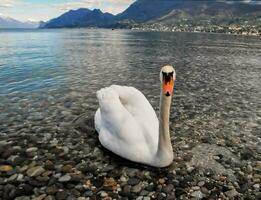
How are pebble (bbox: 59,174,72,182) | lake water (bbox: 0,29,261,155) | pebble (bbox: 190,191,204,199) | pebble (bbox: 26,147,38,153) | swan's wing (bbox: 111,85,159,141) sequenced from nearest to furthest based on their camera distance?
pebble (bbox: 190,191,204,199) < pebble (bbox: 59,174,72,182) < swan's wing (bbox: 111,85,159,141) < pebble (bbox: 26,147,38,153) < lake water (bbox: 0,29,261,155)

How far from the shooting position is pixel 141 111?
13141 millimetres

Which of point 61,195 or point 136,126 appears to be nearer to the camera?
point 61,195

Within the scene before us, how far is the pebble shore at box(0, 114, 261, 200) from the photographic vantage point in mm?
10477

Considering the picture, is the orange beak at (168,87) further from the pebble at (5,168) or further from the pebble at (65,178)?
the pebble at (5,168)

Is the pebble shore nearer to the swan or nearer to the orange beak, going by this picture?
the swan

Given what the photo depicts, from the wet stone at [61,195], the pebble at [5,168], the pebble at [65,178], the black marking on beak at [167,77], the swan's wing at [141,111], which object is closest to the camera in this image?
the black marking on beak at [167,77]

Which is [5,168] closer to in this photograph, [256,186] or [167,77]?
[167,77]

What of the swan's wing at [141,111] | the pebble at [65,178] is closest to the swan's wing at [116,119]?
the swan's wing at [141,111]

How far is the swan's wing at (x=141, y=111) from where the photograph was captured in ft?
38.9

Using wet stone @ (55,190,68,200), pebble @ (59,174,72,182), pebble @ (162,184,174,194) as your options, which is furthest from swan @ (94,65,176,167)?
wet stone @ (55,190,68,200)

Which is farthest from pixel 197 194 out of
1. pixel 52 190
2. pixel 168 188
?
pixel 52 190

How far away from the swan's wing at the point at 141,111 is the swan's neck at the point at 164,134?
→ 0.56 meters

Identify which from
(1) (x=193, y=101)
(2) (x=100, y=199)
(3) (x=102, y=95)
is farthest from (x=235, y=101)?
(2) (x=100, y=199)

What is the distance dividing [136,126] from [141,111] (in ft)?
4.02
